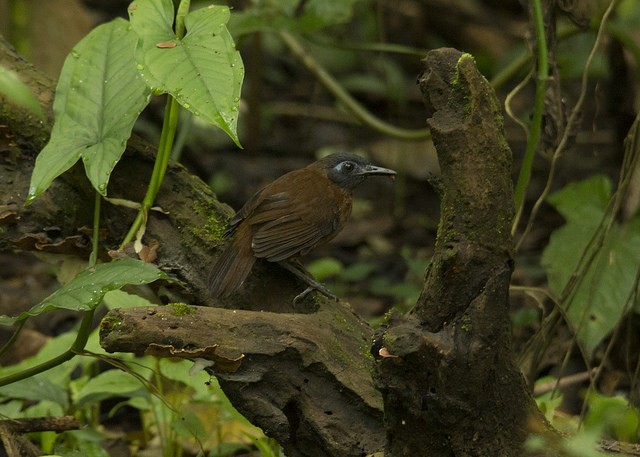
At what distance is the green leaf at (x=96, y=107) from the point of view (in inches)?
110

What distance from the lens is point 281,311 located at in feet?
10.4

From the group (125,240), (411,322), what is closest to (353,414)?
(411,322)

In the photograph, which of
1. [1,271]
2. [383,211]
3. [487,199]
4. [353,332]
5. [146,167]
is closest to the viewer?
[487,199]

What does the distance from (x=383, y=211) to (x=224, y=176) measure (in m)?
1.27

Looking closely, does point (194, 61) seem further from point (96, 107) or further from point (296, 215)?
point (296, 215)

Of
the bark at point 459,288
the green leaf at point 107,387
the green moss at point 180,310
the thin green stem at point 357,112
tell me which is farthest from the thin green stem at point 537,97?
the thin green stem at point 357,112

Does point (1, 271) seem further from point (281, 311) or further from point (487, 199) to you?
point (487, 199)

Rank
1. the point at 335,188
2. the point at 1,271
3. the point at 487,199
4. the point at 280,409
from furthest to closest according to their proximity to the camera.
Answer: the point at 1,271, the point at 335,188, the point at 280,409, the point at 487,199

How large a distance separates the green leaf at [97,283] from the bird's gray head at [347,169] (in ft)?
4.78

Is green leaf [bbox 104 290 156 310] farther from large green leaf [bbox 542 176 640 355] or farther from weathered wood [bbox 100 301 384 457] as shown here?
large green leaf [bbox 542 176 640 355]

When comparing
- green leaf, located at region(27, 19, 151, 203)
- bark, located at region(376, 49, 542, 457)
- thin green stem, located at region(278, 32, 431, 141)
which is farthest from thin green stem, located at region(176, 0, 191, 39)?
thin green stem, located at region(278, 32, 431, 141)

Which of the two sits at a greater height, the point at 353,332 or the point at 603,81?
the point at 353,332

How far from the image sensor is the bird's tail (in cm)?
306

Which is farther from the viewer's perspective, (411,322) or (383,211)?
(383,211)
